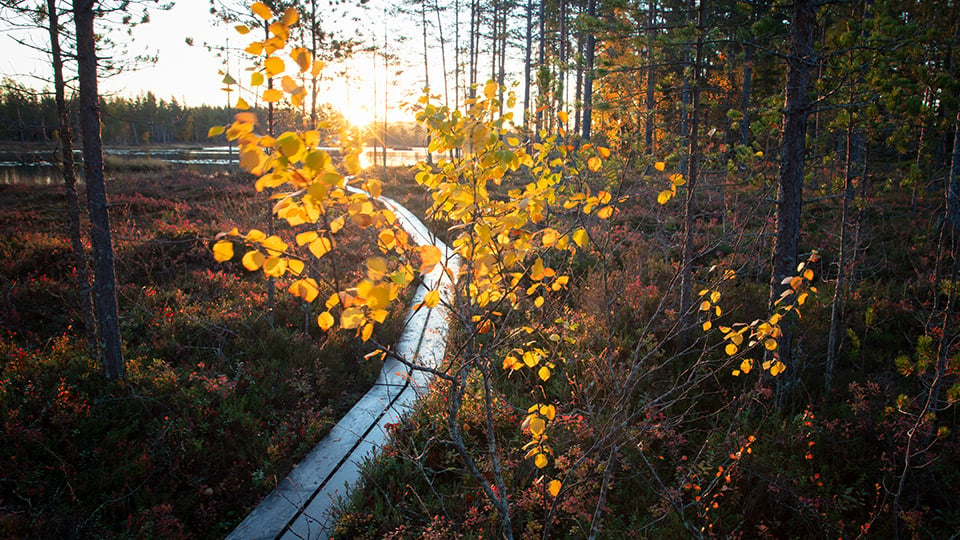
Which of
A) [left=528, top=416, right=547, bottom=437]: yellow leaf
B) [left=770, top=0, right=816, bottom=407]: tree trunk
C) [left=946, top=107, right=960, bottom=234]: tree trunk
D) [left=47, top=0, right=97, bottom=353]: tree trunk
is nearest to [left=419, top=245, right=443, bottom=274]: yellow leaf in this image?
[left=528, top=416, right=547, bottom=437]: yellow leaf

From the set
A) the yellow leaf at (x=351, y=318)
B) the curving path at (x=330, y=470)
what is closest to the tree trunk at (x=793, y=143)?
the curving path at (x=330, y=470)

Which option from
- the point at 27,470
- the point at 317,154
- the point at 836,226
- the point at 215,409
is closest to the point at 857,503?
the point at 317,154

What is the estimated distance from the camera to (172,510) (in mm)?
3975

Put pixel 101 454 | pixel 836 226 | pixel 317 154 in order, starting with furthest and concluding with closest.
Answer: pixel 836 226, pixel 101 454, pixel 317 154

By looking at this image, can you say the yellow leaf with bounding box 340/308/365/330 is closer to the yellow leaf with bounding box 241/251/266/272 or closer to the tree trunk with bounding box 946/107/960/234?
the yellow leaf with bounding box 241/251/266/272

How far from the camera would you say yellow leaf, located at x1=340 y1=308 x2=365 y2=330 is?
4.33 ft

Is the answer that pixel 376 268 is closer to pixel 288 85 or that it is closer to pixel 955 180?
pixel 288 85

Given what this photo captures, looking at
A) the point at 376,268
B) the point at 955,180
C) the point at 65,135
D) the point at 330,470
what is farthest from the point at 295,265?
the point at 955,180

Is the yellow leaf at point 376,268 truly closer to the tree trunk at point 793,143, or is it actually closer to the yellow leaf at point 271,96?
the yellow leaf at point 271,96

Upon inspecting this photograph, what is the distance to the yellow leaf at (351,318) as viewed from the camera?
1318mm

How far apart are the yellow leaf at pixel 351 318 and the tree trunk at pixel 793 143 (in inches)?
176

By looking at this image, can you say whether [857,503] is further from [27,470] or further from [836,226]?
[836,226]

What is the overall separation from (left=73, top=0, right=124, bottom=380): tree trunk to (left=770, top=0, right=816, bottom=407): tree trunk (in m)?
6.78

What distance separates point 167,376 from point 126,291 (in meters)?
3.81
